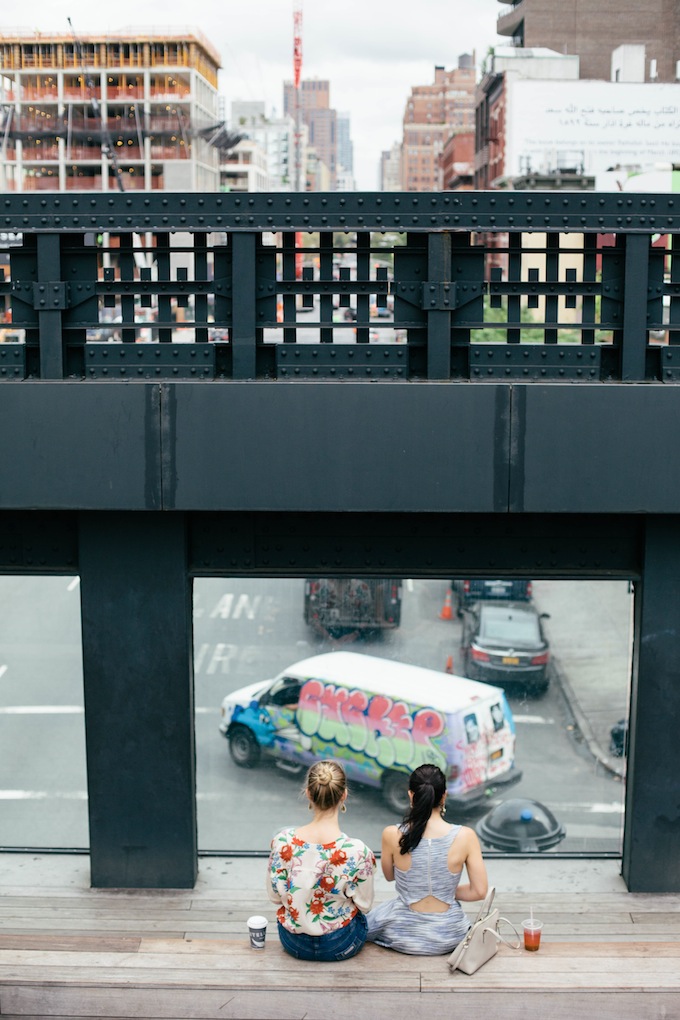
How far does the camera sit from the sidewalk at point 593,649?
6.69 m

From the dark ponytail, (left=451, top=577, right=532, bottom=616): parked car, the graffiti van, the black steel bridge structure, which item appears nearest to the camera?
the dark ponytail

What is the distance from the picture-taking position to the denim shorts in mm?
4973

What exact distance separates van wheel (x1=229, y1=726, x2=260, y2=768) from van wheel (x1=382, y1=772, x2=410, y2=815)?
109cm

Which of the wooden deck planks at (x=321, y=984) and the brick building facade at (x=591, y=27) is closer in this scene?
the wooden deck planks at (x=321, y=984)

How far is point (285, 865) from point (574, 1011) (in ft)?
4.78

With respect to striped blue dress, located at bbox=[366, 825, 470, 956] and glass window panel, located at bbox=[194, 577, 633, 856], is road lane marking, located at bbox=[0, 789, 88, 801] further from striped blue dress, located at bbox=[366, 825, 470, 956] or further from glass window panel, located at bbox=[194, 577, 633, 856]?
striped blue dress, located at bbox=[366, 825, 470, 956]

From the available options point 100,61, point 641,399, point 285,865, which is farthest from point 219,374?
point 100,61

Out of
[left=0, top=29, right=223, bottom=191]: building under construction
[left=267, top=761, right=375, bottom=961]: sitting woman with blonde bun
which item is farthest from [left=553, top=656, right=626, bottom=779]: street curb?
[left=0, top=29, right=223, bottom=191]: building under construction

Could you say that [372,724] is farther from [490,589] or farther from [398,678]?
[490,589]

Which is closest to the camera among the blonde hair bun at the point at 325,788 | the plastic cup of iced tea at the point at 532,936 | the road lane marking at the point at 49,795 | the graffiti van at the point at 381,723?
the blonde hair bun at the point at 325,788

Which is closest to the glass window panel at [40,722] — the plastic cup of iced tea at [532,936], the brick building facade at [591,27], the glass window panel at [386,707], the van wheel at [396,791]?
the glass window panel at [386,707]

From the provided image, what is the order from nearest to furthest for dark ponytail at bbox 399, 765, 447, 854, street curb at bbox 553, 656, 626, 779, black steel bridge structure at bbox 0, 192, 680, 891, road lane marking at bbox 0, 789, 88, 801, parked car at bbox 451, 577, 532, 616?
dark ponytail at bbox 399, 765, 447, 854
black steel bridge structure at bbox 0, 192, 680, 891
parked car at bbox 451, 577, 532, 616
road lane marking at bbox 0, 789, 88, 801
street curb at bbox 553, 656, 626, 779

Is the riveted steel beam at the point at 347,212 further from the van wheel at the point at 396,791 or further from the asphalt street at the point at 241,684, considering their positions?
the van wheel at the point at 396,791

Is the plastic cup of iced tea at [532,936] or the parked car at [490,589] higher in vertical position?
the parked car at [490,589]
